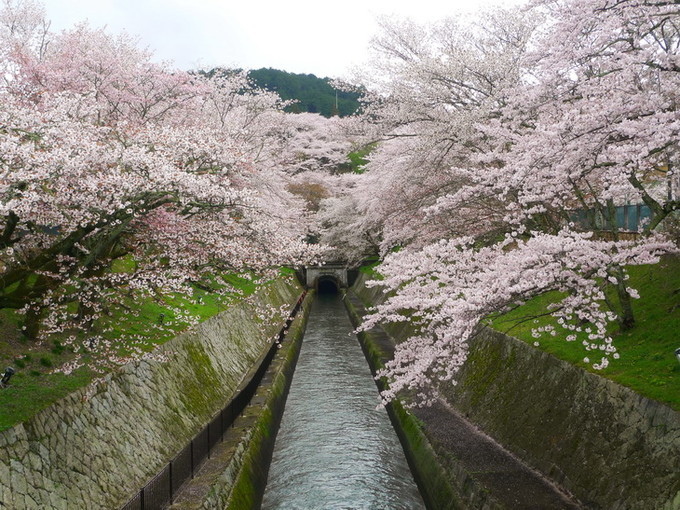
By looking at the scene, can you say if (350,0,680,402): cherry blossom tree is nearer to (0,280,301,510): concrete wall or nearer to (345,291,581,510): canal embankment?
(345,291,581,510): canal embankment

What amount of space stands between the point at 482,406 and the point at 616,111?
313 inches

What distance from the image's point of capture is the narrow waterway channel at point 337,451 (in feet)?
37.8

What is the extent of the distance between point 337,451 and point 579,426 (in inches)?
275

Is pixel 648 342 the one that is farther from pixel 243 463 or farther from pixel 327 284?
pixel 327 284

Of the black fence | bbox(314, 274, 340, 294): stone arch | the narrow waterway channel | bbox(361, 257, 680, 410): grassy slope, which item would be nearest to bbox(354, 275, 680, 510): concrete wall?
bbox(361, 257, 680, 410): grassy slope

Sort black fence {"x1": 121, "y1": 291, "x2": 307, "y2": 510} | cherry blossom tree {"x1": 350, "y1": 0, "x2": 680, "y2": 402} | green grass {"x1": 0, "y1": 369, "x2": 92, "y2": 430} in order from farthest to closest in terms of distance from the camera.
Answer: black fence {"x1": 121, "y1": 291, "x2": 307, "y2": 510}
green grass {"x1": 0, "y1": 369, "x2": 92, "y2": 430}
cherry blossom tree {"x1": 350, "y1": 0, "x2": 680, "y2": 402}

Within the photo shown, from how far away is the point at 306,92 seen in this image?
109 metres

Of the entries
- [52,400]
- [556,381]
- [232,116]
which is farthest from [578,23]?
[232,116]

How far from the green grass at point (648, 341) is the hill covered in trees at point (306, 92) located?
281ft

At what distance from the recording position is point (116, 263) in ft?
58.7

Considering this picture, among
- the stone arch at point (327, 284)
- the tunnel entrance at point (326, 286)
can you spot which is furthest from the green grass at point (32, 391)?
the tunnel entrance at point (326, 286)

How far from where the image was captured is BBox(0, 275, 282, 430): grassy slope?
312 inches

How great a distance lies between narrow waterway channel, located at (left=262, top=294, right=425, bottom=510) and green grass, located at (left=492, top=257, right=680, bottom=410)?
15.5 feet

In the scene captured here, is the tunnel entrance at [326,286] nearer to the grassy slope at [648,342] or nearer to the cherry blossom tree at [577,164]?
the grassy slope at [648,342]
